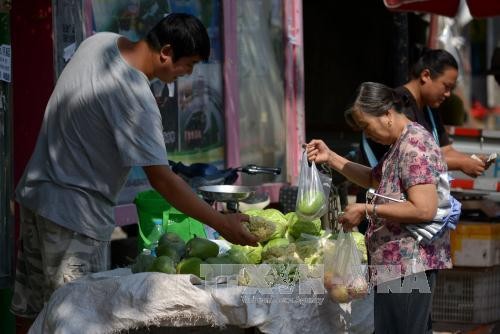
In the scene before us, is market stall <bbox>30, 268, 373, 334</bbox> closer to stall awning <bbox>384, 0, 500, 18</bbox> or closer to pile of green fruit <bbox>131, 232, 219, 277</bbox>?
pile of green fruit <bbox>131, 232, 219, 277</bbox>

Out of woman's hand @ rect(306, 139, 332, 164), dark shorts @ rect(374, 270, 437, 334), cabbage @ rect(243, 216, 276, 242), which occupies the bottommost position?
dark shorts @ rect(374, 270, 437, 334)

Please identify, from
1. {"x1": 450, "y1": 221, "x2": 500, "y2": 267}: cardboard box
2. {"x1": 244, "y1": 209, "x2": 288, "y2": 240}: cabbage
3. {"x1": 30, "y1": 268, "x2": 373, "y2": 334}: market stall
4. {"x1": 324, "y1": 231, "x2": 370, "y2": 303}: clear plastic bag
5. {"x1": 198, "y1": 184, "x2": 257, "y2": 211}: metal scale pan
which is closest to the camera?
{"x1": 30, "y1": 268, "x2": 373, "y2": 334}: market stall

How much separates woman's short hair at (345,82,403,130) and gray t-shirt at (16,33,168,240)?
0.94 meters

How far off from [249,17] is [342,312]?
15.2 ft

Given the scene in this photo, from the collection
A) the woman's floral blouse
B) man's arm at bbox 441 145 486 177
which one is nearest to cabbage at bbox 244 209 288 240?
the woman's floral blouse

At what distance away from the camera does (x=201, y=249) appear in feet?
14.1

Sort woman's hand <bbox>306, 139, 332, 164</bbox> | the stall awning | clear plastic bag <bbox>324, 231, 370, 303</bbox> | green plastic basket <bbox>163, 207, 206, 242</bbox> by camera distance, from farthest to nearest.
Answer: the stall awning, green plastic basket <bbox>163, 207, 206, 242</bbox>, woman's hand <bbox>306, 139, 332, 164</bbox>, clear plastic bag <bbox>324, 231, 370, 303</bbox>

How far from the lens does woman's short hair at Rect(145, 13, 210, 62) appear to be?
13.5 feet

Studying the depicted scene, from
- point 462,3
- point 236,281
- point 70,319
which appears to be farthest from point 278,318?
point 462,3

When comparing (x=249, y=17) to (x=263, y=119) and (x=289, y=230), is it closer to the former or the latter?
(x=263, y=119)

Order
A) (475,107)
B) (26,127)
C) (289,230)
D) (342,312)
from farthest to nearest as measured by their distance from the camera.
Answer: (475,107) < (26,127) < (289,230) < (342,312)

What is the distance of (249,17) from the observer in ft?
27.7

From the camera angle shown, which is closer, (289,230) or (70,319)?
(70,319)

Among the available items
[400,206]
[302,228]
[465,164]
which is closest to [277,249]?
[302,228]
